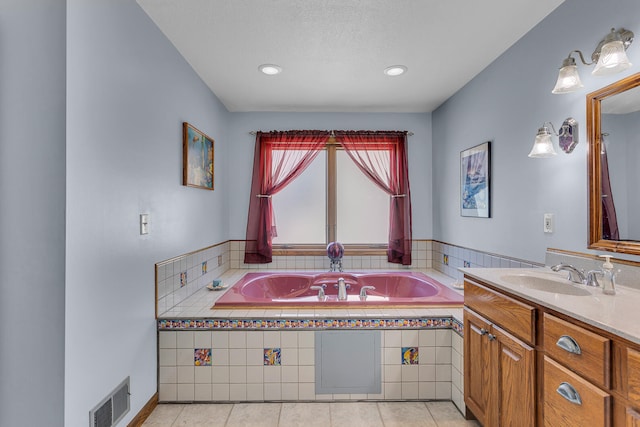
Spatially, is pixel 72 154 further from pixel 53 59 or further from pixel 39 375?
pixel 39 375

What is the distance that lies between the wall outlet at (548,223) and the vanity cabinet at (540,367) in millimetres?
533

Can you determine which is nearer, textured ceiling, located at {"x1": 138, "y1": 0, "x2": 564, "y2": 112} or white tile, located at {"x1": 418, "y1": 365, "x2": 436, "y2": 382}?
textured ceiling, located at {"x1": 138, "y1": 0, "x2": 564, "y2": 112}

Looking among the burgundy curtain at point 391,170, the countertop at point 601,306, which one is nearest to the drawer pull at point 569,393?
the countertop at point 601,306

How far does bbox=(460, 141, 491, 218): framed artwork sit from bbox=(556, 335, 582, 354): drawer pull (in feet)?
4.75

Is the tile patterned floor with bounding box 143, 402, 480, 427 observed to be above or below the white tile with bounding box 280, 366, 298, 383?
below

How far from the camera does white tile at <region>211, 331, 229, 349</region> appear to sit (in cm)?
208

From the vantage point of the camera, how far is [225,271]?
3.37 metres

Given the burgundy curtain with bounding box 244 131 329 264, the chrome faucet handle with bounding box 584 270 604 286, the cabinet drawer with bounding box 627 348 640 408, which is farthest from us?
the burgundy curtain with bounding box 244 131 329 264

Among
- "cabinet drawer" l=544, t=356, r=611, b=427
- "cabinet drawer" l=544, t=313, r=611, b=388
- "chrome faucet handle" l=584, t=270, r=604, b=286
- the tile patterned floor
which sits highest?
"chrome faucet handle" l=584, t=270, r=604, b=286

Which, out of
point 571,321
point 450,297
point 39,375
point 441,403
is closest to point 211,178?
point 39,375

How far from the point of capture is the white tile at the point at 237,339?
2088 mm

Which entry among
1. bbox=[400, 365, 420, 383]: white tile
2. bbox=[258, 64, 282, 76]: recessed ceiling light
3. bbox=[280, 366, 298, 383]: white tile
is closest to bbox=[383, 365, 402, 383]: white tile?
bbox=[400, 365, 420, 383]: white tile

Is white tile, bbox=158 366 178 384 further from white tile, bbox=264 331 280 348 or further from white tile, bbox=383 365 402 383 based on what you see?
white tile, bbox=383 365 402 383

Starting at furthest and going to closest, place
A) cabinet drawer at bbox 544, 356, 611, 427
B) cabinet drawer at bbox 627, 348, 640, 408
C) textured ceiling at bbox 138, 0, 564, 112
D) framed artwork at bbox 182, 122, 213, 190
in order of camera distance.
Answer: framed artwork at bbox 182, 122, 213, 190 < textured ceiling at bbox 138, 0, 564, 112 < cabinet drawer at bbox 544, 356, 611, 427 < cabinet drawer at bbox 627, 348, 640, 408
